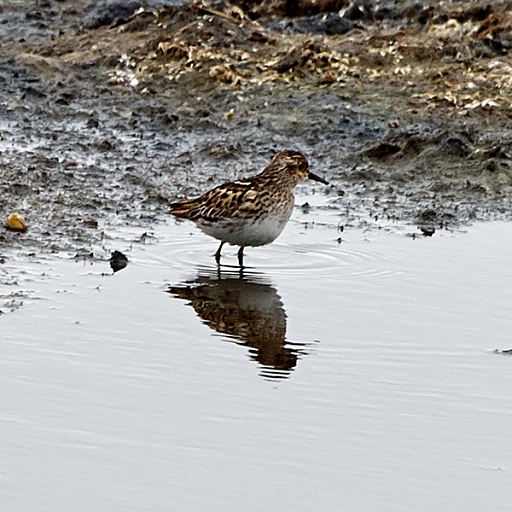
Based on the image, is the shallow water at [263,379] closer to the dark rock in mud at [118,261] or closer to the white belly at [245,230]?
the dark rock in mud at [118,261]

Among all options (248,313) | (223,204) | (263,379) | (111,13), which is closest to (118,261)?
(223,204)

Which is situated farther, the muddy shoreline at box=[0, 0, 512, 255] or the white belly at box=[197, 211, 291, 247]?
the muddy shoreline at box=[0, 0, 512, 255]

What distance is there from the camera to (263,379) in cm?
674

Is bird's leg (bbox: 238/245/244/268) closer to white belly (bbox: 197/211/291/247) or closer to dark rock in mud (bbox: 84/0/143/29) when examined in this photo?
white belly (bbox: 197/211/291/247)

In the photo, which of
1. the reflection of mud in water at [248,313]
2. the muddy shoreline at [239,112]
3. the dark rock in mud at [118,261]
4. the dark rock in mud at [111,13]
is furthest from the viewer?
the dark rock in mud at [111,13]

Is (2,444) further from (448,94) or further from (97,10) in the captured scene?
(97,10)

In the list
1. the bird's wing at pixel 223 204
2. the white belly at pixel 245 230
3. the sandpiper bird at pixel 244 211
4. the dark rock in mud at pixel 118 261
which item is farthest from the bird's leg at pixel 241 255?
the dark rock in mud at pixel 118 261

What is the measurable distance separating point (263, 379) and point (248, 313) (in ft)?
4.56

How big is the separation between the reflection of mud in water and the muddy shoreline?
101 cm

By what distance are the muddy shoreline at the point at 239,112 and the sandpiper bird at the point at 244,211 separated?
2.32 ft

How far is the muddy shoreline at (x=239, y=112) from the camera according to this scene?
11.0 meters

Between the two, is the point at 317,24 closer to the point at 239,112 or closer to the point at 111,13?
the point at 111,13

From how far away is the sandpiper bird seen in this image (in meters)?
9.43

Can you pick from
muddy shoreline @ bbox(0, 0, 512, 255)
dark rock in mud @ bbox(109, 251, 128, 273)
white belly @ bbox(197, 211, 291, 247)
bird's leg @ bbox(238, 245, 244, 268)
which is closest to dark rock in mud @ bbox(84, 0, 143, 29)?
muddy shoreline @ bbox(0, 0, 512, 255)
